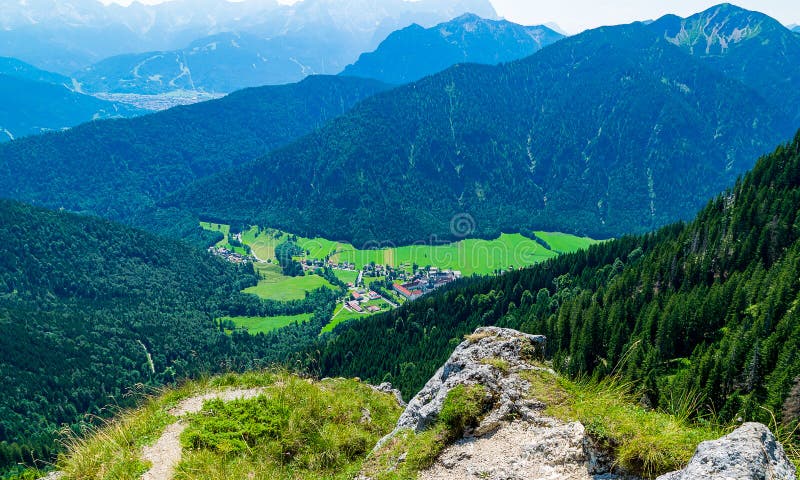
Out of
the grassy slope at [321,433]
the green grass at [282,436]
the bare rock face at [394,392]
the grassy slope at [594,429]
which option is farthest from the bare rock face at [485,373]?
the bare rock face at [394,392]

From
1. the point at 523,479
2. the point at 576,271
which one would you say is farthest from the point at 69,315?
the point at 523,479

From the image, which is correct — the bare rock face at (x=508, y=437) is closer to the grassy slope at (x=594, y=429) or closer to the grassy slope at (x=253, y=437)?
the grassy slope at (x=594, y=429)

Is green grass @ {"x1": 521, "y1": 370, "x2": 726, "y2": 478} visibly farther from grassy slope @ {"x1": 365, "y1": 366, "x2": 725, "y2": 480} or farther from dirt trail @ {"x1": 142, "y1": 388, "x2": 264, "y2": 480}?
dirt trail @ {"x1": 142, "y1": 388, "x2": 264, "y2": 480}

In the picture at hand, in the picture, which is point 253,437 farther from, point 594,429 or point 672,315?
point 672,315

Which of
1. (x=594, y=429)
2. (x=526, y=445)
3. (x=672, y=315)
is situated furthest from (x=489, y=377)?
(x=672, y=315)

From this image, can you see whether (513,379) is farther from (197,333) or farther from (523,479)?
(197,333)
